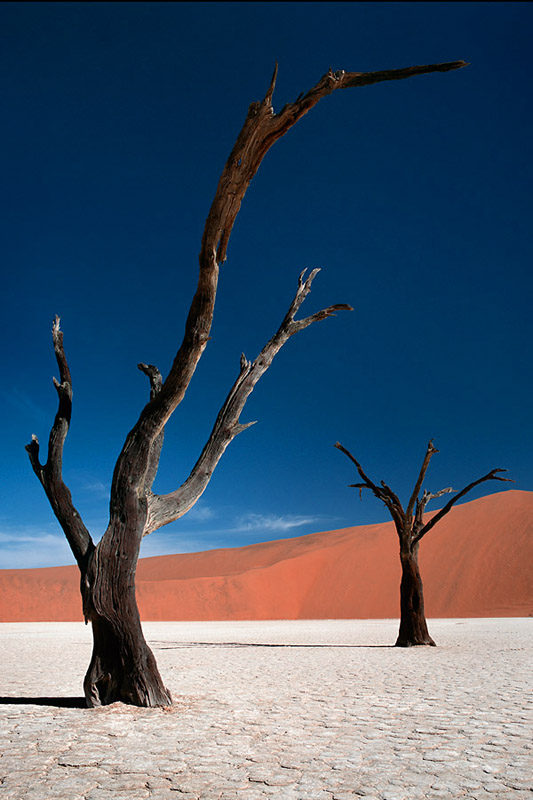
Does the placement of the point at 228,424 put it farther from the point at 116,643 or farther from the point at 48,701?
the point at 48,701

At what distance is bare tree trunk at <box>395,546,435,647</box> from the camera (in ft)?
49.4

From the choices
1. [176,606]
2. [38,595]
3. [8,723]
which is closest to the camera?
[8,723]

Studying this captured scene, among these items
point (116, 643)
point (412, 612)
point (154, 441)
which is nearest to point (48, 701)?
point (116, 643)

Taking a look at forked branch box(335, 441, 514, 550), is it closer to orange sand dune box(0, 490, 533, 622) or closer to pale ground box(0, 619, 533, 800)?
pale ground box(0, 619, 533, 800)

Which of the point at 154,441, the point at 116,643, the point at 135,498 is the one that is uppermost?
the point at 154,441

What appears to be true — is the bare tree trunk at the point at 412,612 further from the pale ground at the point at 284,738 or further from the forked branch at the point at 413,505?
the pale ground at the point at 284,738

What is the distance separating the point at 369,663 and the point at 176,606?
40706 millimetres

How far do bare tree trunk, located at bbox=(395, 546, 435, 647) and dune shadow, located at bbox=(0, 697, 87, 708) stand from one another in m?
9.49

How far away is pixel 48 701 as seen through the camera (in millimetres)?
7391

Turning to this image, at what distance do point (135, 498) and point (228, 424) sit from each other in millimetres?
1606

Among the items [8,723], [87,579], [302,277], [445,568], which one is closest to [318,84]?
[302,277]

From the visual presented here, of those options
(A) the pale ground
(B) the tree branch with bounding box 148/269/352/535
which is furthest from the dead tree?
(B) the tree branch with bounding box 148/269/352/535

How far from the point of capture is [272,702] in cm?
727

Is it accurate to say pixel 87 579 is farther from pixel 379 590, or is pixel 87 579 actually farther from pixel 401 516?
pixel 379 590
